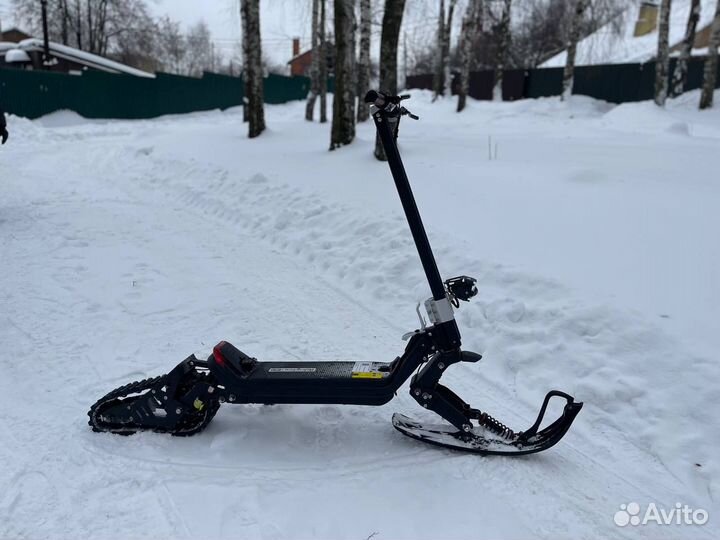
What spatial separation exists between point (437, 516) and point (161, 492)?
52.1 inches

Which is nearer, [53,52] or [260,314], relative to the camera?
[260,314]

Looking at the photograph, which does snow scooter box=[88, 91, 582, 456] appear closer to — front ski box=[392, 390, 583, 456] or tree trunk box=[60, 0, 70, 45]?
front ski box=[392, 390, 583, 456]

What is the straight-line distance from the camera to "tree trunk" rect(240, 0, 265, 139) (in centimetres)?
1316

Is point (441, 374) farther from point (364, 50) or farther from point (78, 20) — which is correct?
point (78, 20)

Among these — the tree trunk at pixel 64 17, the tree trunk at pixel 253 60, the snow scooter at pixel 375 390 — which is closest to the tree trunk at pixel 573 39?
the tree trunk at pixel 253 60

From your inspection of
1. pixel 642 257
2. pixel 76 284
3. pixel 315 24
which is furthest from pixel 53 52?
pixel 642 257

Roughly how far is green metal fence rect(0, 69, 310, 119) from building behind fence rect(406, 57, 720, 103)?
13913mm

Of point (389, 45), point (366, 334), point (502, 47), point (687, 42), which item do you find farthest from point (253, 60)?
point (502, 47)

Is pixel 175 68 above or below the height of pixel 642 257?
above

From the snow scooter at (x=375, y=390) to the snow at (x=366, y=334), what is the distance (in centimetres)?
10

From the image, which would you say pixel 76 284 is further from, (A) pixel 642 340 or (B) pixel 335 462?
(A) pixel 642 340

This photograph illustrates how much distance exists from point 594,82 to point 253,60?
57.9 feet

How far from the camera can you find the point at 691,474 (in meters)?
2.89

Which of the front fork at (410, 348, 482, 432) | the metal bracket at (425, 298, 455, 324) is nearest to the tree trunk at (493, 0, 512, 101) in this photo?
the metal bracket at (425, 298, 455, 324)
